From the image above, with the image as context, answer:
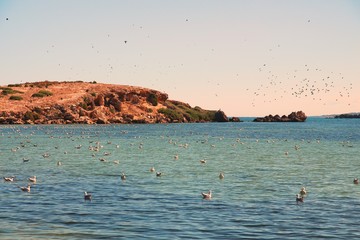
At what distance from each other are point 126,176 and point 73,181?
4196 mm

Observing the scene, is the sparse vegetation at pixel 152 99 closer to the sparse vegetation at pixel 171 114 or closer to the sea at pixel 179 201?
the sparse vegetation at pixel 171 114

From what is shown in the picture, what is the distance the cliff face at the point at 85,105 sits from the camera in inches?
5851

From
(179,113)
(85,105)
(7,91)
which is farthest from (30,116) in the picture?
(179,113)

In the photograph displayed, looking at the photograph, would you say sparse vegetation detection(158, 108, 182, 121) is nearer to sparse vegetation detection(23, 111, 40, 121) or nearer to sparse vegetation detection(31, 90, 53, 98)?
sparse vegetation detection(31, 90, 53, 98)

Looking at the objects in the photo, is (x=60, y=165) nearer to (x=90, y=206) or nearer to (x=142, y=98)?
(x=90, y=206)

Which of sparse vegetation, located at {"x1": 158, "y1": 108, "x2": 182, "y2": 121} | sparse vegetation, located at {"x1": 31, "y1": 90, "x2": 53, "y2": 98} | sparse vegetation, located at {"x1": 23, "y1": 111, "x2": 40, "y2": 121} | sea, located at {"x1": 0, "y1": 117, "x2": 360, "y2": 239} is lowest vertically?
sea, located at {"x1": 0, "y1": 117, "x2": 360, "y2": 239}

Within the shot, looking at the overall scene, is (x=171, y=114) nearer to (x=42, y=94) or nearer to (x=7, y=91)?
(x=42, y=94)

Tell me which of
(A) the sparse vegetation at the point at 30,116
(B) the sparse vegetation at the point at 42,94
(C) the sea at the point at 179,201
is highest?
(B) the sparse vegetation at the point at 42,94

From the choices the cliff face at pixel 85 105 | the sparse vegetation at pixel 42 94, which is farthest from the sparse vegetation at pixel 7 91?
the sparse vegetation at pixel 42 94

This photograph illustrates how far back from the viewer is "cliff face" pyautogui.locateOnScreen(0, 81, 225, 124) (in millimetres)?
148625

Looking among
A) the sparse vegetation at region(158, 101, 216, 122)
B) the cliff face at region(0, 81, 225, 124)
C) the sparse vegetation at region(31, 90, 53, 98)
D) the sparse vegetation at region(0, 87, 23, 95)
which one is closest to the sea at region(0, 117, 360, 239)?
the cliff face at region(0, 81, 225, 124)

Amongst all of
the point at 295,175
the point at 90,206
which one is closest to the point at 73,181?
the point at 90,206

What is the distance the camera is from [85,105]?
157875mm

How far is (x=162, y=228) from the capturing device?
2003cm
